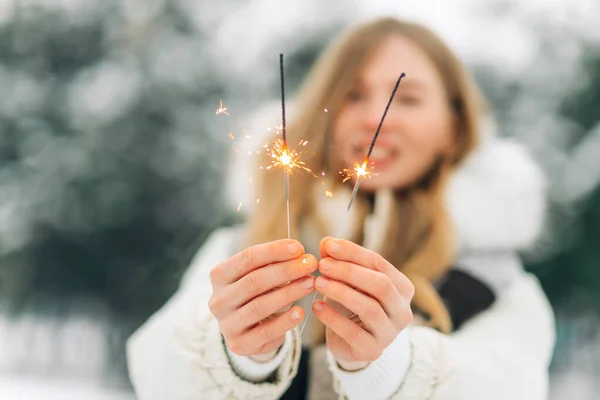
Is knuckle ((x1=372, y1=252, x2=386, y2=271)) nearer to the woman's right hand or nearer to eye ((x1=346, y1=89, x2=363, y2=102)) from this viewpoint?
the woman's right hand

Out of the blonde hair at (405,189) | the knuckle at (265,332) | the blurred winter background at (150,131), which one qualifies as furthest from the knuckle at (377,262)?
the blurred winter background at (150,131)

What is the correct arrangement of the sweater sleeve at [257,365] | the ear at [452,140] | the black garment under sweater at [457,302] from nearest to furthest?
the sweater sleeve at [257,365] < the black garment under sweater at [457,302] < the ear at [452,140]

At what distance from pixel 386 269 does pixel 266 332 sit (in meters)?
0.11

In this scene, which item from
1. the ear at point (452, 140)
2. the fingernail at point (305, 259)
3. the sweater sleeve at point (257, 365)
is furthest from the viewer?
the ear at point (452, 140)

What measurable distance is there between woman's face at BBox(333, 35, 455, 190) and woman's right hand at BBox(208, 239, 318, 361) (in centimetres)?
30

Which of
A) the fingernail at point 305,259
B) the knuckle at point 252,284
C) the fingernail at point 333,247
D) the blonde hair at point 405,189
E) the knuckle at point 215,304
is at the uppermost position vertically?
the blonde hair at point 405,189

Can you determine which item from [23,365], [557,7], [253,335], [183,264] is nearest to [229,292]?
[253,335]

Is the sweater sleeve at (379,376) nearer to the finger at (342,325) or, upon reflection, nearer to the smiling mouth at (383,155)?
the finger at (342,325)

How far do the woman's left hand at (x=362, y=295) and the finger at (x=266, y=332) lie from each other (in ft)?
0.07

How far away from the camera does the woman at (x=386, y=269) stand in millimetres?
410

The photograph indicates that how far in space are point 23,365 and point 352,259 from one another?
2.42 ft

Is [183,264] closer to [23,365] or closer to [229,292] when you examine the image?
[23,365]

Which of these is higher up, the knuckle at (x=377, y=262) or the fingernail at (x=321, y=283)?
the knuckle at (x=377, y=262)

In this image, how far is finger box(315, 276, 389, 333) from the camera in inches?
15.2
